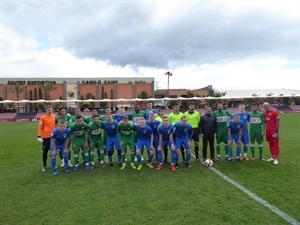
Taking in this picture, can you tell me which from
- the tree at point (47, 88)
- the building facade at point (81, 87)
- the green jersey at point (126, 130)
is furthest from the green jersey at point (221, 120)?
the tree at point (47, 88)

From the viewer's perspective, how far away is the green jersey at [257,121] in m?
8.58

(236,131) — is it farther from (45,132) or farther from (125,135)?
(45,132)

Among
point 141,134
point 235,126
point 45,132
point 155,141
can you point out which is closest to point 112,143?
point 141,134

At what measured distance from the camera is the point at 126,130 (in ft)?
26.2

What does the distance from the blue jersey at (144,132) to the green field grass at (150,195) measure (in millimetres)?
939

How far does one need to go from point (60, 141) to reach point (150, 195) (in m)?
3.51

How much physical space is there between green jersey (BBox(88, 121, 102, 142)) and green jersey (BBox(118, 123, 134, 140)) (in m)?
0.62

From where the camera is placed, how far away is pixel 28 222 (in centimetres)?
450

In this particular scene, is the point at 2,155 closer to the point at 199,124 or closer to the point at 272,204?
the point at 199,124

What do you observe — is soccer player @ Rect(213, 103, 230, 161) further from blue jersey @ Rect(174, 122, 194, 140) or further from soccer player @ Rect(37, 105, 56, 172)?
soccer player @ Rect(37, 105, 56, 172)

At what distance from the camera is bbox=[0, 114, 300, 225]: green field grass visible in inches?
179

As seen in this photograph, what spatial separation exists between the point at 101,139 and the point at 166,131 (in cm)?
205

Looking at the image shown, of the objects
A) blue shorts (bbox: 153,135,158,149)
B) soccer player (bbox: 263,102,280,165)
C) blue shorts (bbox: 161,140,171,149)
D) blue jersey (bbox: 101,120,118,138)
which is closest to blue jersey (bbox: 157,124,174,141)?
blue shorts (bbox: 161,140,171,149)

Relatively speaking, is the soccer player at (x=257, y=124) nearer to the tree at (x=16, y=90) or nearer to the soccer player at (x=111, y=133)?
the soccer player at (x=111, y=133)
